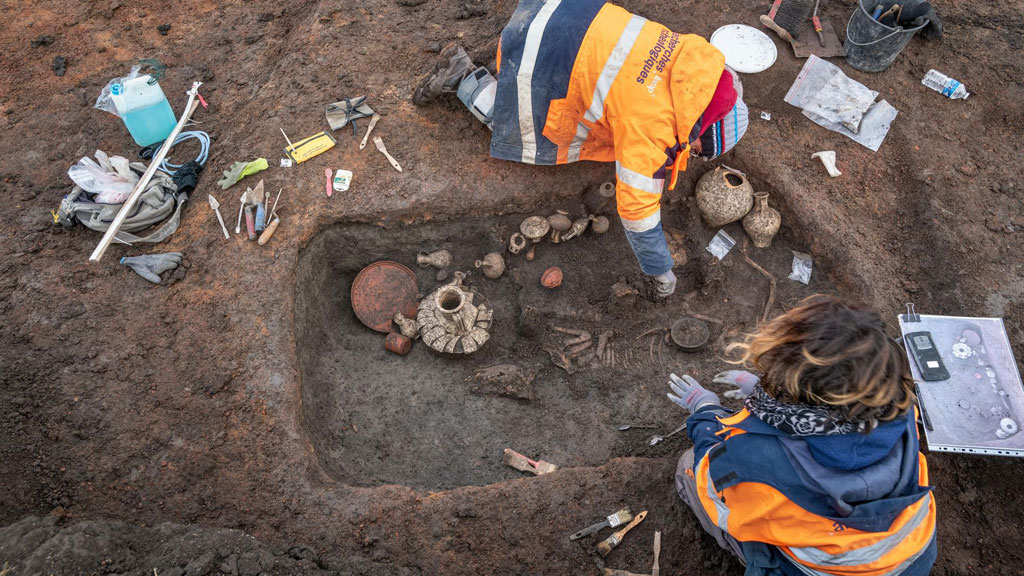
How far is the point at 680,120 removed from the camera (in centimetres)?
352

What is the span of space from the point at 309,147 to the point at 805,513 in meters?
4.27

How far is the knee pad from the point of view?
4.45 meters

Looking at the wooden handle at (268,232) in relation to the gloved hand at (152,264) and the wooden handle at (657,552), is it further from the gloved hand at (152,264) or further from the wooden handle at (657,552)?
the wooden handle at (657,552)

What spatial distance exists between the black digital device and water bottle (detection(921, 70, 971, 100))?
269 cm

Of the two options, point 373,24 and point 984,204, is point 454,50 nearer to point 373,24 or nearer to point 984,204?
point 373,24

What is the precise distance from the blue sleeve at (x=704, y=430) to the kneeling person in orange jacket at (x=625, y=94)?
1239 mm

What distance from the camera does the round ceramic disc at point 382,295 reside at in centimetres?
470

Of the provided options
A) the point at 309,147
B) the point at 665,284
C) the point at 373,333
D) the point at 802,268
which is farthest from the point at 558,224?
the point at 309,147

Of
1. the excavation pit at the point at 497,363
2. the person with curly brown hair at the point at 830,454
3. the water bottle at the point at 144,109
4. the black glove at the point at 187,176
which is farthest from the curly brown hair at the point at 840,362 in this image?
the water bottle at the point at 144,109

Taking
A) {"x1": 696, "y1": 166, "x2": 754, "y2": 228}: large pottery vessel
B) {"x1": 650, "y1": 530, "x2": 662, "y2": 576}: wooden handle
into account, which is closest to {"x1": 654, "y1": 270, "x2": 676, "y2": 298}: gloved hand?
{"x1": 696, "y1": 166, "x2": 754, "y2": 228}: large pottery vessel

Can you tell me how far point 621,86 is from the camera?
11.7 feet

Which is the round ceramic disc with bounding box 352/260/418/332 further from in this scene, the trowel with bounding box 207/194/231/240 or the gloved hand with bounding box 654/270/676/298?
the gloved hand with bounding box 654/270/676/298

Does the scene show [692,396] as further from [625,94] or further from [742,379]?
[625,94]

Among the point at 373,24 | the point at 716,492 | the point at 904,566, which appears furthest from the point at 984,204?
the point at 373,24
